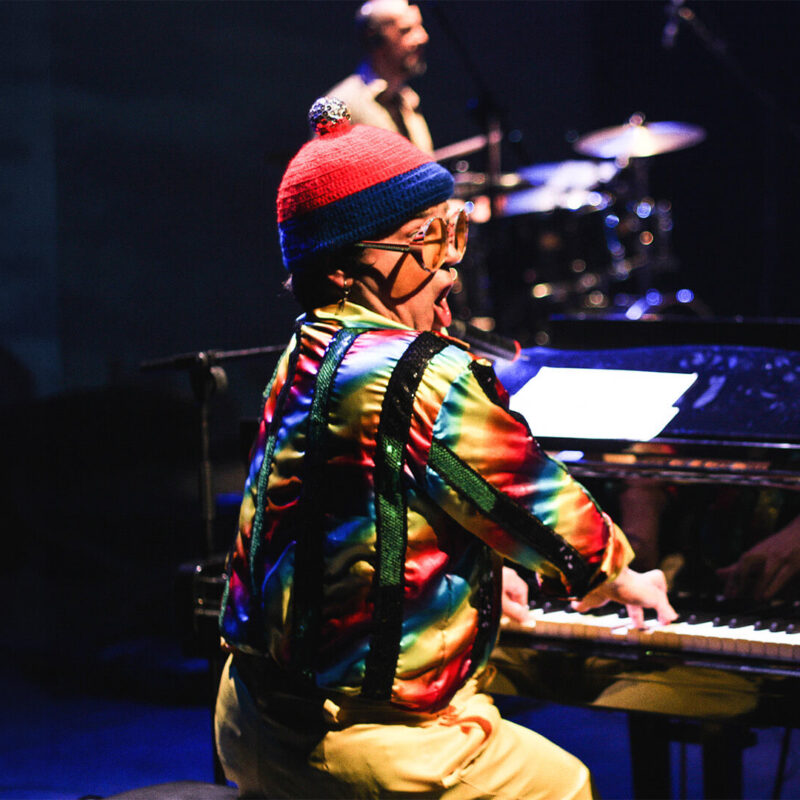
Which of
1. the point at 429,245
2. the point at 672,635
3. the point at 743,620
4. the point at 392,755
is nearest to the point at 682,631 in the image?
the point at 672,635

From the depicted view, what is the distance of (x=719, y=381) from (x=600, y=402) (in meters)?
0.33

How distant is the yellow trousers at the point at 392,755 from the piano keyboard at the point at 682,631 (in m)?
0.42

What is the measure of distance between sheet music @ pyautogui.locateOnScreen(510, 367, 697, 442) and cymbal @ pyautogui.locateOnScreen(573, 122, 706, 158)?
4658 millimetres

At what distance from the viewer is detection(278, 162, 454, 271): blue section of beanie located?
159 cm

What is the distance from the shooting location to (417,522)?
150 centimetres

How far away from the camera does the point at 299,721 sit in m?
1.54

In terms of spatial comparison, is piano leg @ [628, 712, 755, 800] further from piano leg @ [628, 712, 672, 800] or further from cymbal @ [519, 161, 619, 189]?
cymbal @ [519, 161, 619, 189]

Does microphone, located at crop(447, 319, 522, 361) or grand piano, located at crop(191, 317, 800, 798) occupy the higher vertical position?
microphone, located at crop(447, 319, 522, 361)

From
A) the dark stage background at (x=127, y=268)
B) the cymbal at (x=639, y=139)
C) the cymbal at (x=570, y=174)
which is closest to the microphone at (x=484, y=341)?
the dark stage background at (x=127, y=268)

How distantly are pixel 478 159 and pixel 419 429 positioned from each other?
6957 mm

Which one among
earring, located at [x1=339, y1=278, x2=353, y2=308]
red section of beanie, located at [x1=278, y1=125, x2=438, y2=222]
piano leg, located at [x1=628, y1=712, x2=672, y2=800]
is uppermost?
red section of beanie, located at [x1=278, y1=125, x2=438, y2=222]

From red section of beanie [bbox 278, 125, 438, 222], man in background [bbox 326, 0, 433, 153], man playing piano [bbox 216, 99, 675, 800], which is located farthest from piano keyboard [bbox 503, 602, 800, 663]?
man in background [bbox 326, 0, 433, 153]

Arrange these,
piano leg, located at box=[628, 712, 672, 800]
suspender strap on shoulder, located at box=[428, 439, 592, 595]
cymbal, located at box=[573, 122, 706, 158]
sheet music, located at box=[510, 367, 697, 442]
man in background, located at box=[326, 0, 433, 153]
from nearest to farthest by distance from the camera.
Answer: suspender strap on shoulder, located at box=[428, 439, 592, 595] → sheet music, located at box=[510, 367, 697, 442] → piano leg, located at box=[628, 712, 672, 800] → man in background, located at box=[326, 0, 433, 153] → cymbal, located at box=[573, 122, 706, 158]

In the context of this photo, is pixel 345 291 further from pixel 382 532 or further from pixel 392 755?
pixel 392 755
